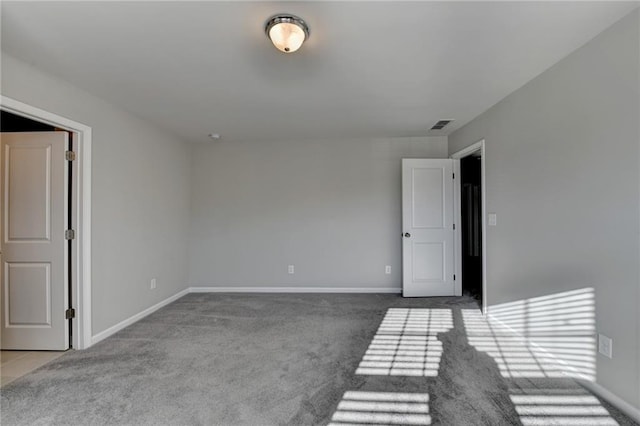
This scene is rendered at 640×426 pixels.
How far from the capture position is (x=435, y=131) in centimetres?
417

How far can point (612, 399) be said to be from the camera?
186 centimetres

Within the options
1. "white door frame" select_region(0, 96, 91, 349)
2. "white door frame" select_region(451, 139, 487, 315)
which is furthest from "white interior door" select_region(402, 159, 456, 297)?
"white door frame" select_region(0, 96, 91, 349)

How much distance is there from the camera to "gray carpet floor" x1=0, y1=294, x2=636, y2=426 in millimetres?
1778

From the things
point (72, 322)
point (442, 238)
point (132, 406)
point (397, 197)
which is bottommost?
point (132, 406)

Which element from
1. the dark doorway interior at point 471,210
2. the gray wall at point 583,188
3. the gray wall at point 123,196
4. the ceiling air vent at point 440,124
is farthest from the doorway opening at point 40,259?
the dark doorway interior at point 471,210

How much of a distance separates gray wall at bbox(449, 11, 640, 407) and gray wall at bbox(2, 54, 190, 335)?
4043 millimetres

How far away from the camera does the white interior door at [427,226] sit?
425 centimetres

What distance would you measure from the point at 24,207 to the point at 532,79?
4.64 meters

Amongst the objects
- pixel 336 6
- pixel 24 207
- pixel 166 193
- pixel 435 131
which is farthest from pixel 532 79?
pixel 24 207

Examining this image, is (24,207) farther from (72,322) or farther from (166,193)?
(166,193)

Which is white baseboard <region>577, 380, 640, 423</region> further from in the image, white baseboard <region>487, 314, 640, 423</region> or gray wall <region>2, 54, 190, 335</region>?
gray wall <region>2, 54, 190, 335</region>

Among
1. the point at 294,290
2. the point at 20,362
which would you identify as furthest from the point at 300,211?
the point at 20,362

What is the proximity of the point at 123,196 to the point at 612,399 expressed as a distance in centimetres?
444

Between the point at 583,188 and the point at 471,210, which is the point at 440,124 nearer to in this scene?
the point at 583,188
